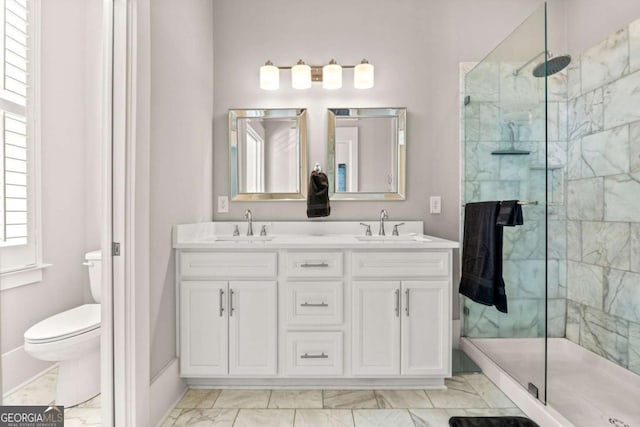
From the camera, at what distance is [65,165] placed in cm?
124

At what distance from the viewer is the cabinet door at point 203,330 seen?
74.5 inches

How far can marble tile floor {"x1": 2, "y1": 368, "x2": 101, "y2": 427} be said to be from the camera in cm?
110

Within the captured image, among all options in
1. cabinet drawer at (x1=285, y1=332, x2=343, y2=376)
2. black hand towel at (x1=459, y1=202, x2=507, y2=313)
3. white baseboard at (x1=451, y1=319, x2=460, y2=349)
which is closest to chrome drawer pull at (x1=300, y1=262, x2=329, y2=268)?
cabinet drawer at (x1=285, y1=332, x2=343, y2=376)

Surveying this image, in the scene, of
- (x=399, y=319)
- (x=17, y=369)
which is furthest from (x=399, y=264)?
(x=17, y=369)

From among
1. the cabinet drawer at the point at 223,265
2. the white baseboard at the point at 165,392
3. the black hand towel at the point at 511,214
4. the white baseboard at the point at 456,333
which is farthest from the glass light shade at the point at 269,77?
the white baseboard at the point at 456,333

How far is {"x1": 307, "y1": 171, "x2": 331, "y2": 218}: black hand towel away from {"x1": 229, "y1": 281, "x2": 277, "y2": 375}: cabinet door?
64 centimetres

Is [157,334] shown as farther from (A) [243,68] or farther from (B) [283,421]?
(A) [243,68]

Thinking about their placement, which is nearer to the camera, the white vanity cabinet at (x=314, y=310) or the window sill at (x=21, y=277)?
the window sill at (x=21, y=277)

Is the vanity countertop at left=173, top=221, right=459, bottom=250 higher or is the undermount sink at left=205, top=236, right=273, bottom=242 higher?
the vanity countertop at left=173, top=221, right=459, bottom=250

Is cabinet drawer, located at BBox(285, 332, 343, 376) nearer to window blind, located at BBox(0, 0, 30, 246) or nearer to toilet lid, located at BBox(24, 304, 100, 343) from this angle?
toilet lid, located at BBox(24, 304, 100, 343)

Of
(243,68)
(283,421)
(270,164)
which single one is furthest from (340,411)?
(243,68)

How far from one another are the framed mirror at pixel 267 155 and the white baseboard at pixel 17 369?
149cm

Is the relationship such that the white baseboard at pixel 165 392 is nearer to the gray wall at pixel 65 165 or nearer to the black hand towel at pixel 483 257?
the gray wall at pixel 65 165

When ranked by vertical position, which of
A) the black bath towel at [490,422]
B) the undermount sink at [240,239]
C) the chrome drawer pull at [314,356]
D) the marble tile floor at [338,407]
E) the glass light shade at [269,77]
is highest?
the glass light shade at [269,77]
